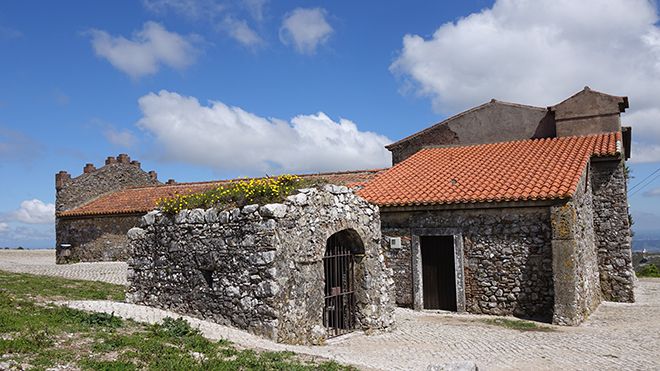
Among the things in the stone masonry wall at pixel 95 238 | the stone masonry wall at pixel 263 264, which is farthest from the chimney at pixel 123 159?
the stone masonry wall at pixel 263 264

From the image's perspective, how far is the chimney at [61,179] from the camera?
29.8m

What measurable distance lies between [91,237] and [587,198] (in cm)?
2362

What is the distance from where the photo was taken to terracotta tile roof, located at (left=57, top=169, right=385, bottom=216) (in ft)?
80.6

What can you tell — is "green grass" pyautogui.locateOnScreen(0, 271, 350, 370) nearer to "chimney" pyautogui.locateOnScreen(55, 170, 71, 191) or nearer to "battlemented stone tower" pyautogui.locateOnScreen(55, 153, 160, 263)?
"battlemented stone tower" pyautogui.locateOnScreen(55, 153, 160, 263)

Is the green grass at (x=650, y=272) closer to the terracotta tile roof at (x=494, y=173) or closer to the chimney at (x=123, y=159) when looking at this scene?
the terracotta tile roof at (x=494, y=173)

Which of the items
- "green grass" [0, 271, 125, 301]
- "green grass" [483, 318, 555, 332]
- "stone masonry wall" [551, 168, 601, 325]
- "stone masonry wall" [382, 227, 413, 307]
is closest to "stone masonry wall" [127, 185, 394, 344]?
"green grass" [0, 271, 125, 301]

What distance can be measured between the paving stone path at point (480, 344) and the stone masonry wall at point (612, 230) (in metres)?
2.87

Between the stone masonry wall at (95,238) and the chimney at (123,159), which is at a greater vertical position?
the chimney at (123,159)

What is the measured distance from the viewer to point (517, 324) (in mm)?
12500

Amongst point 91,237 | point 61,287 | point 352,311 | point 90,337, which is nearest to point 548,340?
point 352,311

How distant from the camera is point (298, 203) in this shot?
9820mm

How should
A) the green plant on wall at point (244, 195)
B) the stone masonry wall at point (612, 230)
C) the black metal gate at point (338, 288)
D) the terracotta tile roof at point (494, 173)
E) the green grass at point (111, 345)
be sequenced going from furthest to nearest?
the stone masonry wall at point (612, 230) < the terracotta tile roof at point (494, 173) < the black metal gate at point (338, 288) < the green plant on wall at point (244, 195) < the green grass at point (111, 345)

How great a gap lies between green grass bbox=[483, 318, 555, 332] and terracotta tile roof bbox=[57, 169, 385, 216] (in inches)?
452

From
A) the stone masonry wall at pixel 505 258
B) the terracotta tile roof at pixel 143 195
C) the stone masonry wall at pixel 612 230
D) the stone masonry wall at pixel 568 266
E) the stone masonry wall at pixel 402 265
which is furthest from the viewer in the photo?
the terracotta tile roof at pixel 143 195
